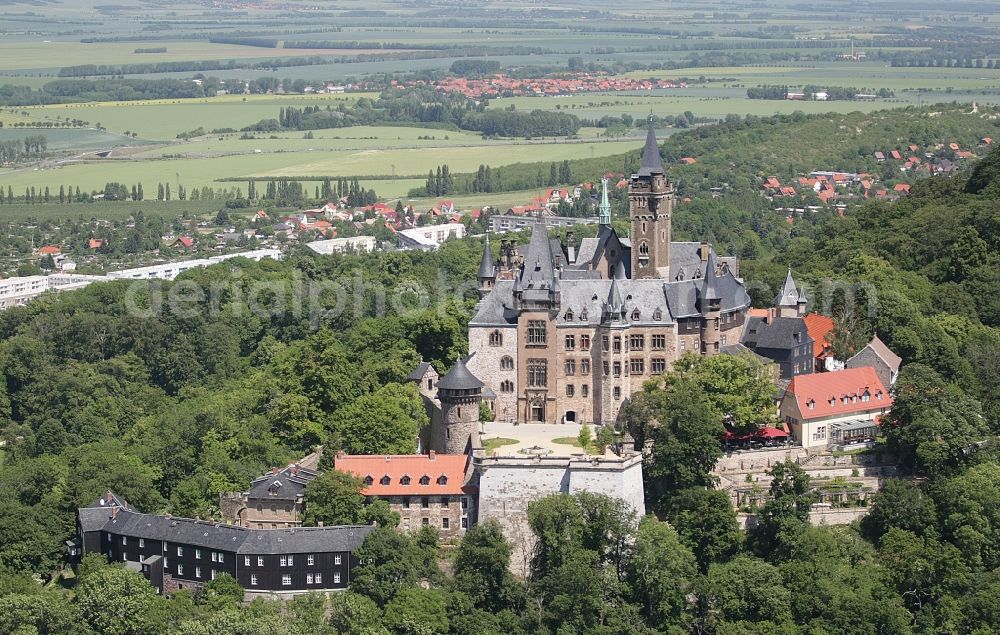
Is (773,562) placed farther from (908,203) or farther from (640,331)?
(908,203)

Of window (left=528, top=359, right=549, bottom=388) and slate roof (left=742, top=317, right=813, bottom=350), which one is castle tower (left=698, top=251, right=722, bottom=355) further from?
window (left=528, top=359, right=549, bottom=388)

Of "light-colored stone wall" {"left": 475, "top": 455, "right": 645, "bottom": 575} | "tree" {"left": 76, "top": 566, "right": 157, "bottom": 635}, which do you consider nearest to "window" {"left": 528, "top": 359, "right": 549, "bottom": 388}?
"light-colored stone wall" {"left": 475, "top": 455, "right": 645, "bottom": 575}

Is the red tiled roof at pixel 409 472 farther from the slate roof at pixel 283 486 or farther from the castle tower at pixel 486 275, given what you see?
the castle tower at pixel 486 275

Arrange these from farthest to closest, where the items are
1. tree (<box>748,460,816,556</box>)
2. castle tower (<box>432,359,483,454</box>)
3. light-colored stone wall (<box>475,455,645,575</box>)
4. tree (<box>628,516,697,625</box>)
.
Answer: castle tower (<box>432,359,483,454</box>), light-colored stone wall (<box>475,455,645,575</box>), tree (<box>748,460,816,556</box>), tree (<box>628,516,697,625</box>)

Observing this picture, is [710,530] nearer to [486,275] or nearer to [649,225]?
[649,225]

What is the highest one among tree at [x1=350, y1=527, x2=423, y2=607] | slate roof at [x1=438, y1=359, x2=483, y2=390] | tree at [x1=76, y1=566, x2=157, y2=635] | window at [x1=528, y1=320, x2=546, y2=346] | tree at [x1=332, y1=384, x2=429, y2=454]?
window at [x1=528, y1=320, x2=546, y2=346]
